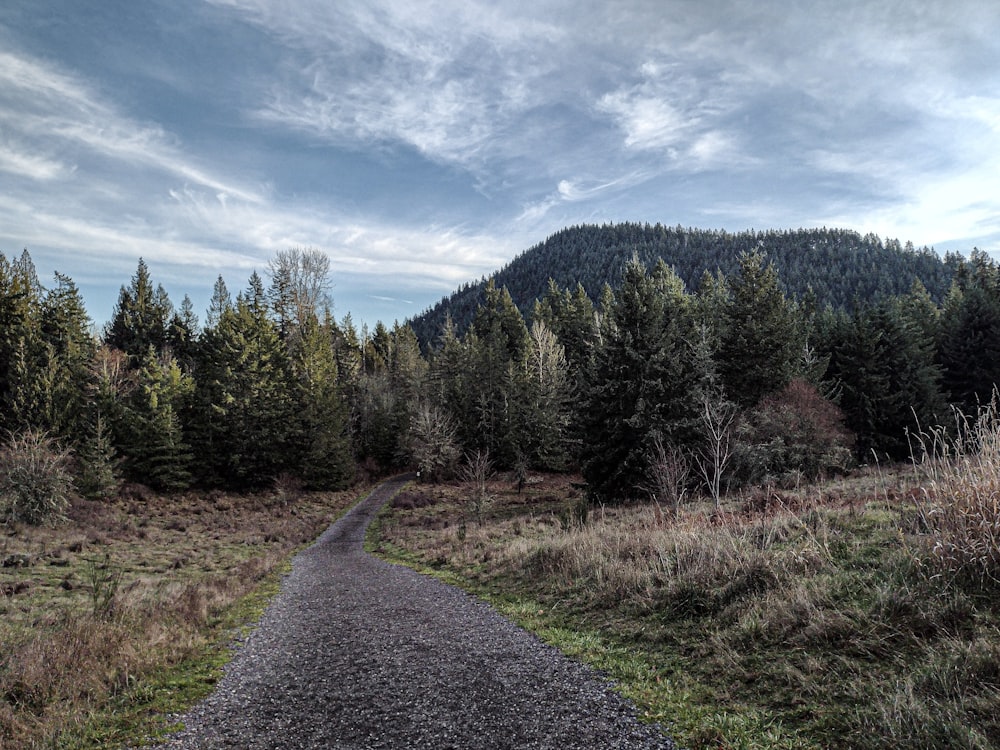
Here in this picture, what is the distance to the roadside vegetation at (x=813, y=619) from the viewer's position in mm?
4211

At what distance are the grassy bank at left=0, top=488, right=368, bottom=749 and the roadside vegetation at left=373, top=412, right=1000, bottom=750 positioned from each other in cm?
560

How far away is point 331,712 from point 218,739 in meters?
1.18

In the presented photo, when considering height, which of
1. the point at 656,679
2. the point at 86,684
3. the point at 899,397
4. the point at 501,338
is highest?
the point at 501,338

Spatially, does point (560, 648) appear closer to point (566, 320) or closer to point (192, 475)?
point (192, 475)

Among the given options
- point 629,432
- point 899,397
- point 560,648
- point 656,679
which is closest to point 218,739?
point 560,648

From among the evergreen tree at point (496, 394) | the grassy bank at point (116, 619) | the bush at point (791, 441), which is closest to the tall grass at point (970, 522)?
the grassy bank at point (116, 619)

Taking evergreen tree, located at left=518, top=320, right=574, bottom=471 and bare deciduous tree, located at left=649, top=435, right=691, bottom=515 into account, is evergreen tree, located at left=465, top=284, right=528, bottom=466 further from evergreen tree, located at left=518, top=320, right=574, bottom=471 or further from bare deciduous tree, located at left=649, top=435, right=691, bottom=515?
bare deciduous tree, located at left=649, top=435, right=691, bottom=515

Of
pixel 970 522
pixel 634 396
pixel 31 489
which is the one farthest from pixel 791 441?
pixel 31 489

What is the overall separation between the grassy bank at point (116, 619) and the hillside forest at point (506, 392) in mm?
7289

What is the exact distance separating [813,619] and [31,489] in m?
31.1

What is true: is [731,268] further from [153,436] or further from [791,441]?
[153,436]

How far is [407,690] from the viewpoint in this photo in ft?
20.5

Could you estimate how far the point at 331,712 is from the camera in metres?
5.80

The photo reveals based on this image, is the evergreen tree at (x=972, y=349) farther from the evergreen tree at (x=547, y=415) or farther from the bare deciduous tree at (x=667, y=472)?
the bare deciduous tree at (x=667, y=472)
